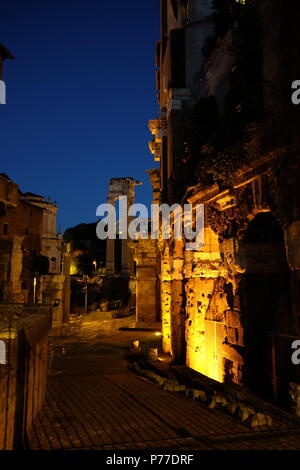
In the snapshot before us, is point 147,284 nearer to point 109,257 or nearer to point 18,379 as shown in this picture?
point 18,379

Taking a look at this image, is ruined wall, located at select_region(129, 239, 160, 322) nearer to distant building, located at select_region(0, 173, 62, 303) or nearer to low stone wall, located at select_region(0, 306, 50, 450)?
distant building, located at select_region(0, 173, 62, 303)

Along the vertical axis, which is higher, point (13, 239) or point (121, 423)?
point (13, 239)

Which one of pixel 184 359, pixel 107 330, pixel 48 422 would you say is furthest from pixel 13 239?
pixel 48 422

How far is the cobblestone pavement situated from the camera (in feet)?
15.7

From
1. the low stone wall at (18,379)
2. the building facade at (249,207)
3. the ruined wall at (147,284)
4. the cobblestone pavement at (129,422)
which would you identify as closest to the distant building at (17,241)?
the ruined wall at (147,284)

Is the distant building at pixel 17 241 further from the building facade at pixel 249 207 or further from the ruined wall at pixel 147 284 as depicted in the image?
the building facade at pixel 249 207

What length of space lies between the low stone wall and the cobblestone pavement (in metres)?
0.30

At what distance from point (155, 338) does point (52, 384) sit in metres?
9.84

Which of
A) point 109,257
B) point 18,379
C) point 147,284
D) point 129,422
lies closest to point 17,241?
point 109,257

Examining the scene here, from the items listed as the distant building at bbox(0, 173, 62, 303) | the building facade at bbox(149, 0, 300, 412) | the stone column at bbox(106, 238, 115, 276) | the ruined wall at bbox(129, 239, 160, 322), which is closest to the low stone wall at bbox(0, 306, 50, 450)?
the building facade at bbox(149, 0, 300, 412)

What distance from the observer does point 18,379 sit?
4.59 metres

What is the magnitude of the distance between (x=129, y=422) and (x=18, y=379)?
1934 mm
